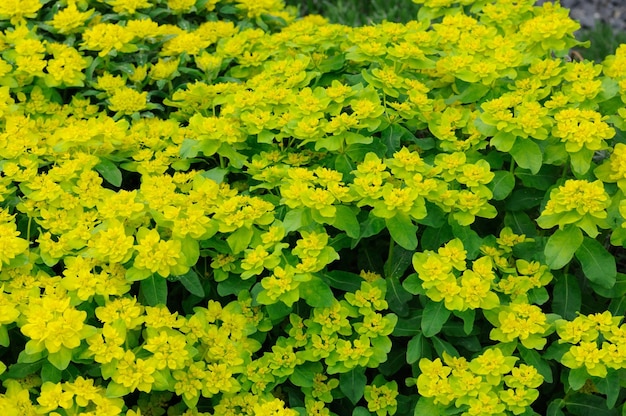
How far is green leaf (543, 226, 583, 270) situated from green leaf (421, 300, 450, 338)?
0.31m

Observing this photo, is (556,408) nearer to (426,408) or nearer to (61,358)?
(426,408)

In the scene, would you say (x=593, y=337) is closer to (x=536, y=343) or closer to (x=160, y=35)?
(x=536, y=343)

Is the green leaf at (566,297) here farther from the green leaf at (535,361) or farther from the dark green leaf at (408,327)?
the dark green leaf at (408,327)

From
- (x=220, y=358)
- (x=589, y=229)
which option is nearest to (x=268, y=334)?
(x=220, y=358)

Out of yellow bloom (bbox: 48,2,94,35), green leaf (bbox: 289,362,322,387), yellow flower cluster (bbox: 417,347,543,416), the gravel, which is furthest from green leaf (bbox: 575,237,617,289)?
the gravel

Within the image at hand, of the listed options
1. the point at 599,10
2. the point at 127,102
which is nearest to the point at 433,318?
the point at 127,102

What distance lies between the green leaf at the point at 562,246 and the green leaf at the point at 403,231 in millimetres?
360

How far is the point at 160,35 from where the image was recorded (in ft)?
10.1

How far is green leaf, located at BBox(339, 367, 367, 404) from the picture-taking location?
226 centimetres

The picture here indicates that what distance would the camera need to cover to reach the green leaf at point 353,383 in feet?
7.43

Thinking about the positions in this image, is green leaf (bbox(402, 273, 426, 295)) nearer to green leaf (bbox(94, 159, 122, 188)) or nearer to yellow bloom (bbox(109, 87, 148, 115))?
green leaf (bbox(94, 159, 122, 188))

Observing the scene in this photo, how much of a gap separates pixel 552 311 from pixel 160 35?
1665mm

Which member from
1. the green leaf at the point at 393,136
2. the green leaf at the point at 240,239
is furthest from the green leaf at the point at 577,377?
the green leaf at the point at 240,239

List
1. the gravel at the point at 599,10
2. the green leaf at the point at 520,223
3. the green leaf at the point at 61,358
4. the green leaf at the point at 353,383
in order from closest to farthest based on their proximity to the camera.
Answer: the green leaf at the point at 61,358
the green leaf at the point at 353,383
the green leaf at the point at 520,223
the gravel at the point at 599,10
